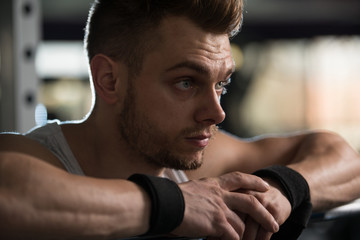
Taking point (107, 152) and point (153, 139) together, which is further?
point (107, 152)

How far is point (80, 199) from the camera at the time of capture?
846 millimetres

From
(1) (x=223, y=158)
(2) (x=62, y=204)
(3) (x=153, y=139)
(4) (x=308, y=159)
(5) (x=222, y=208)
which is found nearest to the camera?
(2) (x=62, y=204)

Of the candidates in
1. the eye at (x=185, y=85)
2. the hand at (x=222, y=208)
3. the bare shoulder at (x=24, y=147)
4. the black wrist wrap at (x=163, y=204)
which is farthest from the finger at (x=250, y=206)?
the bare shoulder at (x=24, y=147)

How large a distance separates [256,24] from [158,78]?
14.9 ft

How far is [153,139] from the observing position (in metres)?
1.29

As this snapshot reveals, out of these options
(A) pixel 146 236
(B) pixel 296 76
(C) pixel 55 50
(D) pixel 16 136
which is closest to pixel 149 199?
(A) pixel 146 236

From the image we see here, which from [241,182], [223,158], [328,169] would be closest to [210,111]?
[241,182]

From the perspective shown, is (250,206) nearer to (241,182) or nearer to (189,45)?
(241,182)

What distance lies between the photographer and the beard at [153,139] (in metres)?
1.26

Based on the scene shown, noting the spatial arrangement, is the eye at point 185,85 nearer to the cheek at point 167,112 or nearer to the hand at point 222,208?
the cheek at point 167,112

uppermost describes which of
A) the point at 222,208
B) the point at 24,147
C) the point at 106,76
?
the point at 106,76

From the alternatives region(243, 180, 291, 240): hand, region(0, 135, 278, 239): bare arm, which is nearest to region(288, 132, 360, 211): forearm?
region(243, 180, 291, 240): hand

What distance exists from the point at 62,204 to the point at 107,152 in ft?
1.97

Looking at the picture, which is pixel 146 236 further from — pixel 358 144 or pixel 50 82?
pixel 358 144
